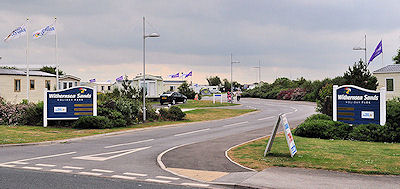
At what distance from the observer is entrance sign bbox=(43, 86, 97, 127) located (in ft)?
74.9

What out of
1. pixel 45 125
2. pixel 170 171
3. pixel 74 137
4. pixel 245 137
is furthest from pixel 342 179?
pixel 45 125

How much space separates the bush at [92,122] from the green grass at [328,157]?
1092cm

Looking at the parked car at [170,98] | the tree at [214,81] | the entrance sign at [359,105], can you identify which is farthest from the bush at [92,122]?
the tree at [214,81]

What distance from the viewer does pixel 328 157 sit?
11297 millimetres

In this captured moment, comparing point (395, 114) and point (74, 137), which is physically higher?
point (395, 114)

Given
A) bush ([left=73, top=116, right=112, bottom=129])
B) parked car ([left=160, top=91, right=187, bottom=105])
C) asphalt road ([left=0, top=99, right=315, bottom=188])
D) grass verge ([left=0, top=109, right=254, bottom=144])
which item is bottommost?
asphalt road ([left=0, top=99, right=315, bottom=188])

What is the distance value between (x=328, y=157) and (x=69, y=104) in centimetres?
1668

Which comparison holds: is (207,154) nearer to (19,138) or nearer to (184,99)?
(19,138)

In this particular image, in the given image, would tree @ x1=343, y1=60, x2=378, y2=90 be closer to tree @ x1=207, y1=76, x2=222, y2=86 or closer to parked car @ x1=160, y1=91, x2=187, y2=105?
parked car @ x1=160, y1=91, x2=187, y2=105

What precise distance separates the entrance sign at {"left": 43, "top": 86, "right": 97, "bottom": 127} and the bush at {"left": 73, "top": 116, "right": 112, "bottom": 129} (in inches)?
30.5

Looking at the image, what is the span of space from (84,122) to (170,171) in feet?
44.5

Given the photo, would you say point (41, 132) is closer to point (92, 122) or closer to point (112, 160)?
point (92, 122)

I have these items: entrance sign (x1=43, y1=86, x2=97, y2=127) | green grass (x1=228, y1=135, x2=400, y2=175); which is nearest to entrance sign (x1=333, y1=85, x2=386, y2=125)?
green grass (x1=228, y1=135, x2=400, y2=175)

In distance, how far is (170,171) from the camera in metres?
10.0
